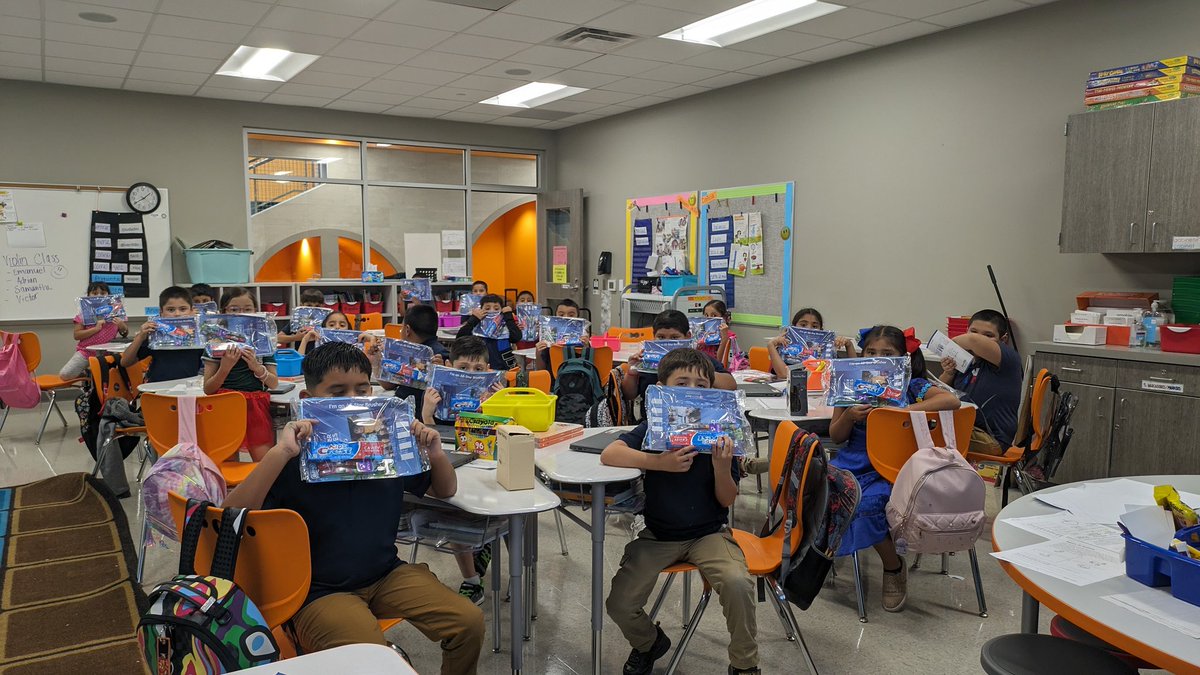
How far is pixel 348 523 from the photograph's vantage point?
6.81 ft

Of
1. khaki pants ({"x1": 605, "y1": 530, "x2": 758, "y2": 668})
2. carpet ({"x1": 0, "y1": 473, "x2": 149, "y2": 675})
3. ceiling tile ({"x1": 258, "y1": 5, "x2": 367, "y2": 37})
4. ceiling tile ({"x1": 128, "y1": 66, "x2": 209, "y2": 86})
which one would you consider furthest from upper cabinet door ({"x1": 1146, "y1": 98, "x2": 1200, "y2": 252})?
ceiling tile ({"x1": 128, "y1": 66, "x2": 209, "y2": 86})

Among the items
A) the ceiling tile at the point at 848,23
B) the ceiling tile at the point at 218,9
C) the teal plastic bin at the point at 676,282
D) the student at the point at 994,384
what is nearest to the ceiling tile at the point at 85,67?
the ceiling tile at the point at 218,9

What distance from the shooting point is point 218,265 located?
795 centimetres

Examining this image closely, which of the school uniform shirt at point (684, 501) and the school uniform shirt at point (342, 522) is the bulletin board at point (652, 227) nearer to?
the school uniform shirt at point (684, 501)

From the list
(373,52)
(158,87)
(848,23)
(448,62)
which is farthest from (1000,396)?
(158,87)

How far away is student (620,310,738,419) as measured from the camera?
148 inches

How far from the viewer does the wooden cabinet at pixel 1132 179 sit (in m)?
4.21

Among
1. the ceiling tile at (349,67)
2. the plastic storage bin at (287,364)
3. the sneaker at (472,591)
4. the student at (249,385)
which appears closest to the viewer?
the sneaker at (472,591)

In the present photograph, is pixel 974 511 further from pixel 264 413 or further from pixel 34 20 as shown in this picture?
pixel 34 20

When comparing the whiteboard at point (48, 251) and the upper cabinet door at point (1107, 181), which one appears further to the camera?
the whiteboard at point (48, 251)

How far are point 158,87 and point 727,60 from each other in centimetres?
543

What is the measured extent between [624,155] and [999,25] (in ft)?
14.5

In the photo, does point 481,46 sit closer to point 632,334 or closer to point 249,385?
point 632,334

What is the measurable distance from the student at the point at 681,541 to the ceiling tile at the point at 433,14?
3.53m
